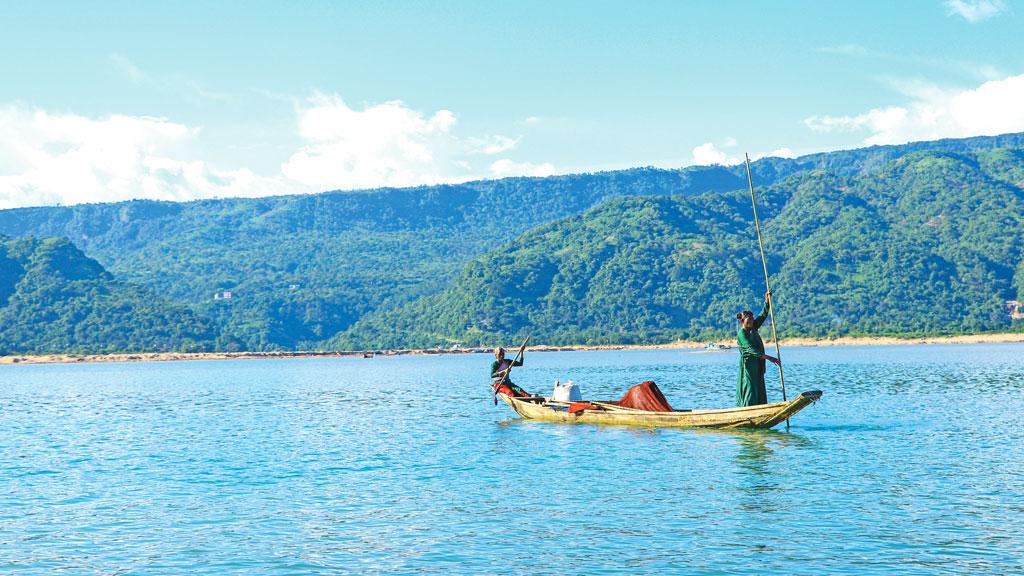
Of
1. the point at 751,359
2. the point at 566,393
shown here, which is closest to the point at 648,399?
the point at 751,359

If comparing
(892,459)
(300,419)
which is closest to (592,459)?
(892,459)

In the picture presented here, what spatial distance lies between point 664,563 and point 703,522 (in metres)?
3.79

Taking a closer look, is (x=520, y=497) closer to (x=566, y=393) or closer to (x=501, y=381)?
(x=566, y=393)

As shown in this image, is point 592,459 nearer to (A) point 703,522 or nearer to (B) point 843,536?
(A) point 703,522

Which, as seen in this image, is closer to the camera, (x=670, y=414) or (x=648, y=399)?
(x=670, y=414)

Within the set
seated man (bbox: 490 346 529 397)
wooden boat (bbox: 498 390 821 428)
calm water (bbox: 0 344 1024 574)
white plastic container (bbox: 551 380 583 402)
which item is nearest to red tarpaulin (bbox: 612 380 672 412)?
wooden boat (bbox: 498 390 821 428)

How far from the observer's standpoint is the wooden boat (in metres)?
37.4

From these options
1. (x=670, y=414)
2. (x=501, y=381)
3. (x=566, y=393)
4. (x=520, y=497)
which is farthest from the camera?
(x=501, y=381)

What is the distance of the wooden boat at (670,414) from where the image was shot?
37.4 m

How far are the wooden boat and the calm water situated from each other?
0.63 meters

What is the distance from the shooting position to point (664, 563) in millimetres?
19031

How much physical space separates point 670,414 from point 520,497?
15.1m

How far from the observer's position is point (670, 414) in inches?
1594

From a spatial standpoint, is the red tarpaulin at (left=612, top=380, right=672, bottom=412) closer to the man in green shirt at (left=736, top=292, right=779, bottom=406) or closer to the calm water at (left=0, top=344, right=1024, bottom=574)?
the calm water at (left=0, top=344, right=1024, bottom=574)
